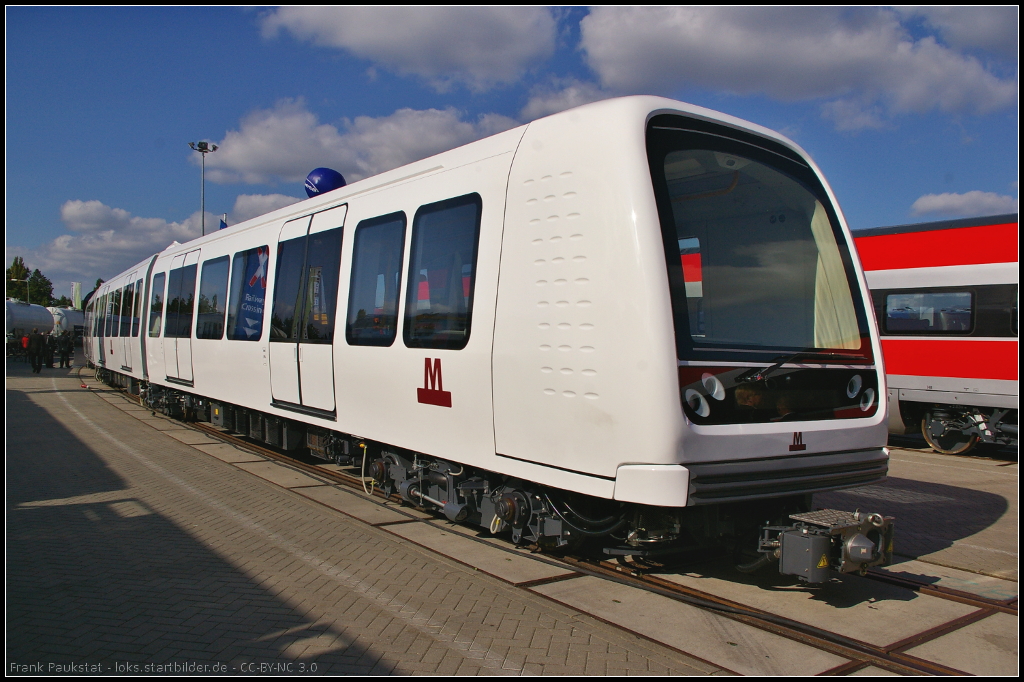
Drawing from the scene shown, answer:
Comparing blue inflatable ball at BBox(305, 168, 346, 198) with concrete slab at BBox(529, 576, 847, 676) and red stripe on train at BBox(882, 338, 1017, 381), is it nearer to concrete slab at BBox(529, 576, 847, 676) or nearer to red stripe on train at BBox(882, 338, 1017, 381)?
concrete slab at BBox(529, 576, 847, 676)

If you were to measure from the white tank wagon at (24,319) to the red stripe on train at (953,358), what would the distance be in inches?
2214

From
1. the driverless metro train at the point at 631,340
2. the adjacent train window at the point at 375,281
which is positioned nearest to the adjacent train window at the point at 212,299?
the adjacent train window at the point at 375,281

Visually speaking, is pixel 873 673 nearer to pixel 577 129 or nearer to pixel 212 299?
pixel 577 129

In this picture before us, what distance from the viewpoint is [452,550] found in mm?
5949

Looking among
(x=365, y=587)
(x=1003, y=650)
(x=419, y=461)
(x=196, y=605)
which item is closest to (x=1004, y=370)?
(x=1003, y=650)

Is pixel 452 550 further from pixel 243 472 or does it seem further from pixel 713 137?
pixel 243 472

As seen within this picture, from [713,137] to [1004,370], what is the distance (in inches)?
371

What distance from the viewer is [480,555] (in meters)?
5.79

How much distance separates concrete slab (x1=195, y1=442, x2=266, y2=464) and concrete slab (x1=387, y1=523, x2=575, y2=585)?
4940mm

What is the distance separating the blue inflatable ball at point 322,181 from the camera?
9.92 meters

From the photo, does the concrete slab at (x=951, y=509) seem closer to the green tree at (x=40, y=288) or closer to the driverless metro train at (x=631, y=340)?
the driverless metro train at (x=631, y=340)

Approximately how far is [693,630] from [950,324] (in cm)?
1022

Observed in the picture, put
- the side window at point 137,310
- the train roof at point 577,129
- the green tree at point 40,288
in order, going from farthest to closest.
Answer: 1. the green tree at point 40,288
2. the side window at point 137,310
3. the train roof at point 577,129

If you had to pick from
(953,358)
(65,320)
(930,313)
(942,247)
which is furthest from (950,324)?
(65,320)
